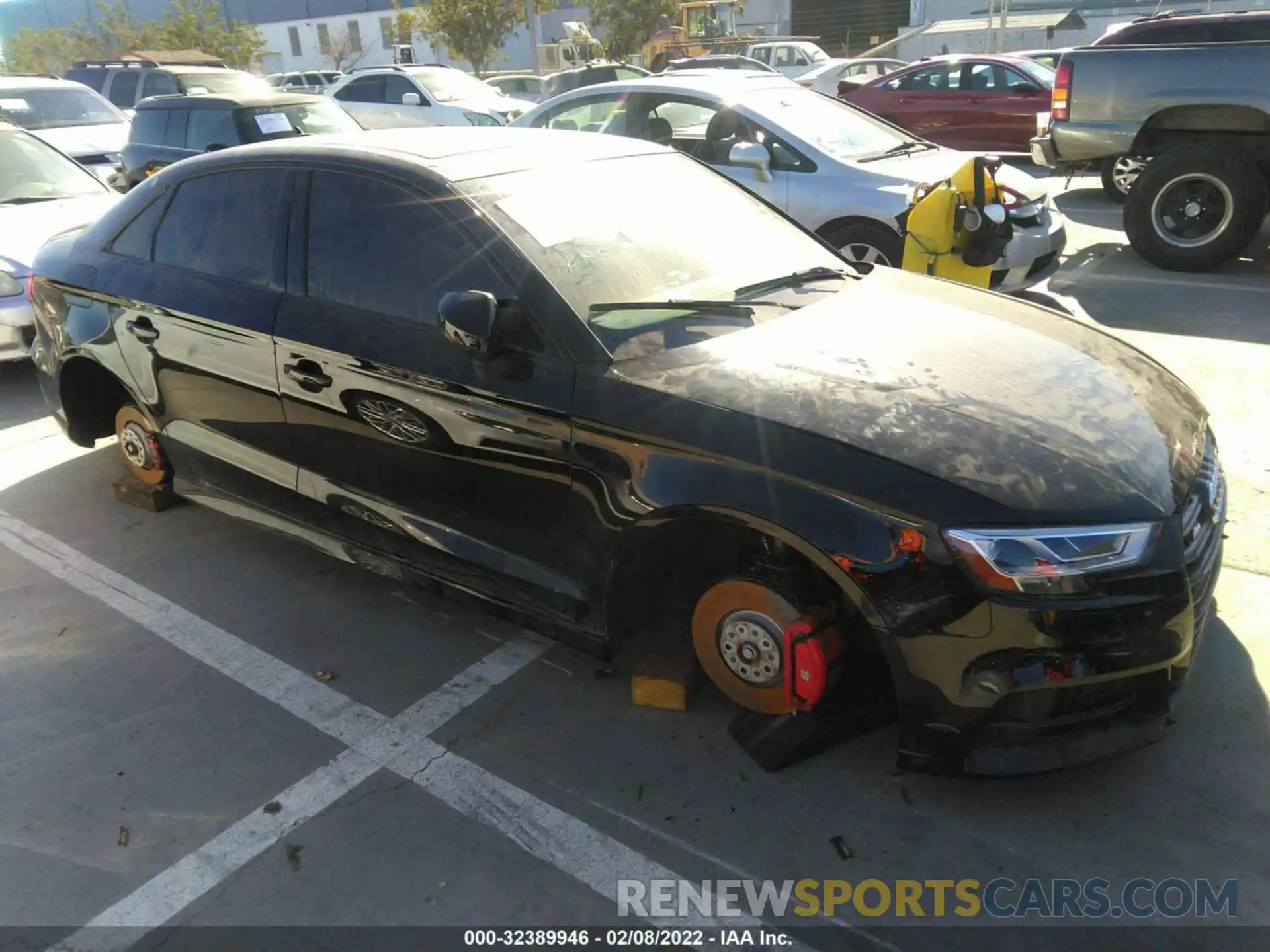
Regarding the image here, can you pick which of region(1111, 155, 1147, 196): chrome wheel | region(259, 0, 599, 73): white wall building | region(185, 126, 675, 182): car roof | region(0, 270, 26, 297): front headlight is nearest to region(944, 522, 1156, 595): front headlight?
region(185, 126, 675, 182): car roof

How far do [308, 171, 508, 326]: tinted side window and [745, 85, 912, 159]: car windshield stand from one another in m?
4.30

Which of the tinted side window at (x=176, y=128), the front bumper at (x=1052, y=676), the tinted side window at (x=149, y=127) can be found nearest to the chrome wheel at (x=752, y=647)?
the front bumper at (x=1052, y=676)

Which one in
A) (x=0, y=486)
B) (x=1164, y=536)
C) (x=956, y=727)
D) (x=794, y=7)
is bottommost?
(x=0, y=486)

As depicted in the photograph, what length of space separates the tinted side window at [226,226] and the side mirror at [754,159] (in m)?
3.81

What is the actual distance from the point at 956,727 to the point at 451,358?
70.4 inches

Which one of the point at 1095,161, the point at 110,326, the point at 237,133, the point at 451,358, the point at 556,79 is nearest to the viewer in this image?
the point at 451,358

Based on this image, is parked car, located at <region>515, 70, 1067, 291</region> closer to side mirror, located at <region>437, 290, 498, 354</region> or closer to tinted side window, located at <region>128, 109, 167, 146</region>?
side mirror, located at <region>437, 290, 498, 354</region>

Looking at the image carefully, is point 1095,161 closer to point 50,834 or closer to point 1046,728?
point 1046,728

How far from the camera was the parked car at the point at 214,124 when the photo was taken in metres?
9.62

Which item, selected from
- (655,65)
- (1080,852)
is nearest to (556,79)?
(655,65)

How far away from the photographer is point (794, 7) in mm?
38188

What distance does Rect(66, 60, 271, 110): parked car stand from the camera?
12.9 metres

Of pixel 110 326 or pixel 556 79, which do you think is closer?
pixel 110 326

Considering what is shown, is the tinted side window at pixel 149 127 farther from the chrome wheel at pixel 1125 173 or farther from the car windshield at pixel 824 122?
the chrome wheel at pixel 1125 173
